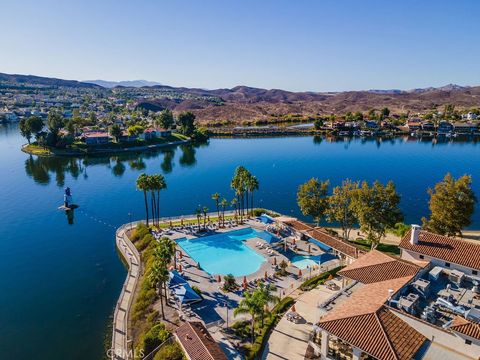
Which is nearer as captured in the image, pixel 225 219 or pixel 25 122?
pixel 225 219

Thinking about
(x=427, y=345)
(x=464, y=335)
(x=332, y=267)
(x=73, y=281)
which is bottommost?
(x=73, y=281)

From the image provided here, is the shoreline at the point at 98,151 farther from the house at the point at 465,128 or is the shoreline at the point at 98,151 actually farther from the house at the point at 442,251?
the house at the point at 465,128

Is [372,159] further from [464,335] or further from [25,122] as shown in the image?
[25,122]

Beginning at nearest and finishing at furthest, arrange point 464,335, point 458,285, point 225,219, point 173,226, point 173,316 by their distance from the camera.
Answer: point 464,335 < point 458,285 < point 173,316 < point 173,226 < point 225,219

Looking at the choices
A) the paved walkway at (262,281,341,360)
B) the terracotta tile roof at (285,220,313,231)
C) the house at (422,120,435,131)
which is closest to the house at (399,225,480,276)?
the paved walkway at (262,281,341,360)

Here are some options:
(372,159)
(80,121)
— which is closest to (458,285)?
(372,159)

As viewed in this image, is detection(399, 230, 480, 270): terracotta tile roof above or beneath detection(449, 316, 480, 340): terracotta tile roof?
above

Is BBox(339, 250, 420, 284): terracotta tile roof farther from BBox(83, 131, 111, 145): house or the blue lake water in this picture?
BBox(83, 131, 111, 145): house
